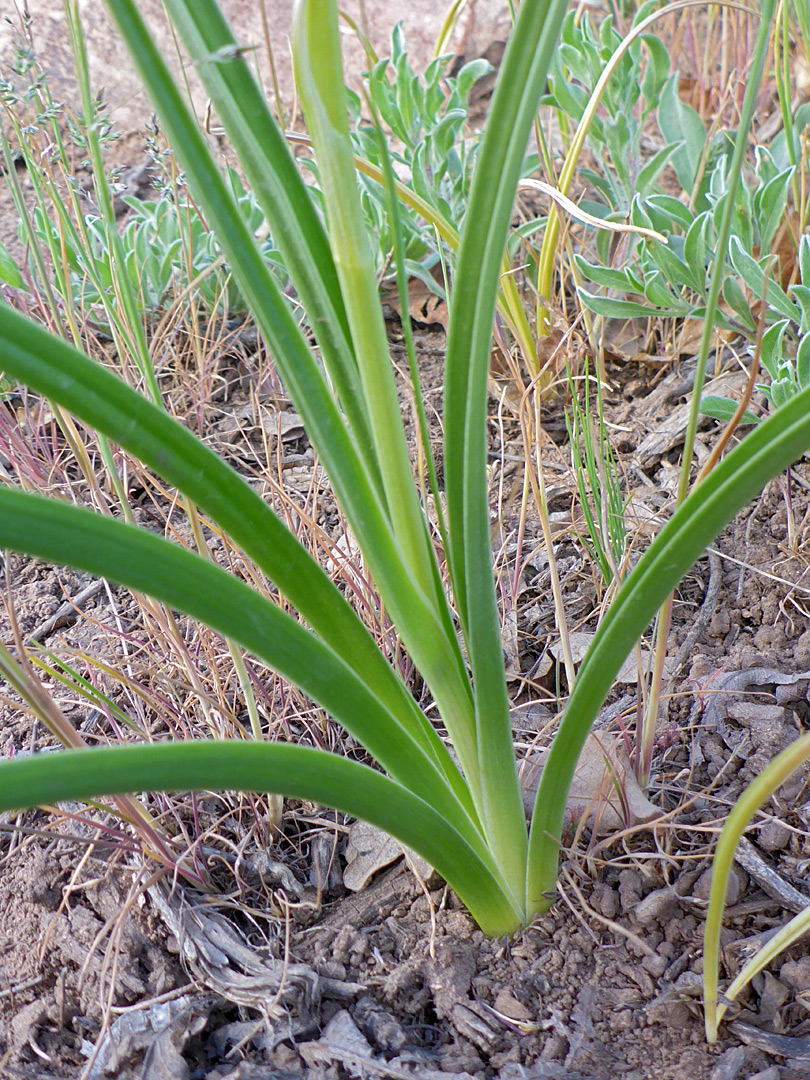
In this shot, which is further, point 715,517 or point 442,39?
point 442,39

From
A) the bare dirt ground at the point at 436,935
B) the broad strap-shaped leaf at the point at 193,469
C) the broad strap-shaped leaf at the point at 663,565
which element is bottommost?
the bare dirt ground at the point at 436,935

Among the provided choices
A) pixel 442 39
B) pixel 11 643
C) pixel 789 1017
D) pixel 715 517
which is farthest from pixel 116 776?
pixel 442 39

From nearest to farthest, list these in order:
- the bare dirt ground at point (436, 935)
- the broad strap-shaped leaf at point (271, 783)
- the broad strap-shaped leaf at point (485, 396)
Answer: the broad strap-shaped leaf at point (271, 783) → the broad strap-shaped leaf at point (485, 396) → the bare dirt ground at point (436, 935)

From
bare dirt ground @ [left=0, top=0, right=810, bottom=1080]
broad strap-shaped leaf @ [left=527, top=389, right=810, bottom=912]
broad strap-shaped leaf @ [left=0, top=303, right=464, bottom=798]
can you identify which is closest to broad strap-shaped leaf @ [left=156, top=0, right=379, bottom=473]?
broad strap-shaped leaf @ [left=0, top=303, right=464, bottom=798]

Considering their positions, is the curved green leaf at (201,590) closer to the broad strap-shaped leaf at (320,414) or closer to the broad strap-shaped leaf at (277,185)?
the broad strap-shaped leaf at (320,414)

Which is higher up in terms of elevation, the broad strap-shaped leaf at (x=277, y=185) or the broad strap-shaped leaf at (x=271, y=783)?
the broad strap-shaped leaf at (x=277, y=185)

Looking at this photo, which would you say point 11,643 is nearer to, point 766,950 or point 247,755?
point 247,755

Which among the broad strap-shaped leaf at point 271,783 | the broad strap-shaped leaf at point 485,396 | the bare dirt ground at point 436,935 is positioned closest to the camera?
the broad strap-shaped leaf at point 271,783

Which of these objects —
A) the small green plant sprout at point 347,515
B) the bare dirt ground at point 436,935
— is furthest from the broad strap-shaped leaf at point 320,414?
the bare dirt ground at point 436,935
